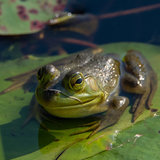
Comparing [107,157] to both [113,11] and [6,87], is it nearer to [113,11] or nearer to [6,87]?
[6,87]

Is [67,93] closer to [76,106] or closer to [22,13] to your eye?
[76,106]

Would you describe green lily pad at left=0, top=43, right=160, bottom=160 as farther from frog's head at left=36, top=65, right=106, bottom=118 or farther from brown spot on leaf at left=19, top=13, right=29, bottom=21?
brown spot on leaf at left=19, top=13, right=29, bottom=21

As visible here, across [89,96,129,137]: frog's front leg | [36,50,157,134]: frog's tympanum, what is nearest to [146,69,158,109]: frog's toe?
[36,50,157,134]: frog's tympanum

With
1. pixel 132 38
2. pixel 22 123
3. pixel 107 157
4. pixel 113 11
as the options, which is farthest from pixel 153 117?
pixel 113 11

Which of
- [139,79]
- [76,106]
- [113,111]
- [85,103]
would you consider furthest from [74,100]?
[139,79]

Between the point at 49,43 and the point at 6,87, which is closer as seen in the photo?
the point at 6,87

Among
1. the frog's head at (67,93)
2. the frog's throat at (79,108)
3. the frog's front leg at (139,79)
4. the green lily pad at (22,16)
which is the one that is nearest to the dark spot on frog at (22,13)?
the green lily pad at (22,16)
